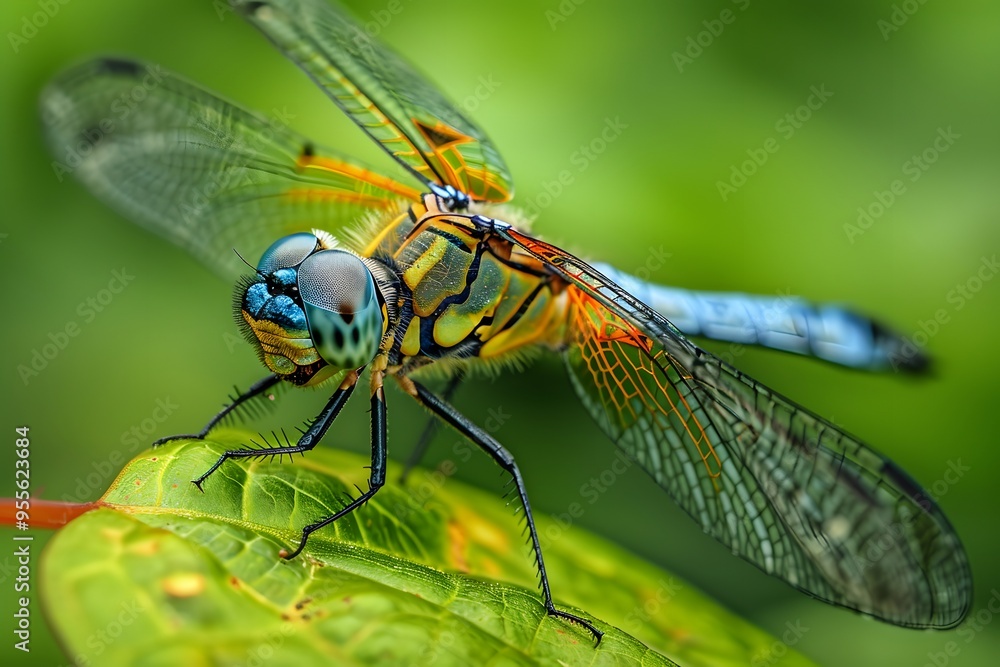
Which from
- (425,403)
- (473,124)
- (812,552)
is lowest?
(425,403)

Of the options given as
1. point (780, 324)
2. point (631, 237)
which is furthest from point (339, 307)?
point (780, 324)

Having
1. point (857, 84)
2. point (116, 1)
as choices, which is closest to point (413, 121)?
point (116, 1)

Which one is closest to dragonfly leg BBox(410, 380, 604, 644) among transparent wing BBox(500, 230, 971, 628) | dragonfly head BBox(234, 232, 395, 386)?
dragonfly head BBox(234, 232, 395, 386)

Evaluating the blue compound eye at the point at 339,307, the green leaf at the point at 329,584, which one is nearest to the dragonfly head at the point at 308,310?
the blue compound eye at the point at 339,307

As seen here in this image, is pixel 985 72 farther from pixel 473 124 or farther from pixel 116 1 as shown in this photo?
pixel 116 1

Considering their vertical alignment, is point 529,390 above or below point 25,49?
above

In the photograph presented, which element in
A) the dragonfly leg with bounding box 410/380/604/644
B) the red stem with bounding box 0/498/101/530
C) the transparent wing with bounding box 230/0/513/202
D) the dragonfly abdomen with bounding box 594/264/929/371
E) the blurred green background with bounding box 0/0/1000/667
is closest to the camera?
the red stem with bounding box 0/498/101/530

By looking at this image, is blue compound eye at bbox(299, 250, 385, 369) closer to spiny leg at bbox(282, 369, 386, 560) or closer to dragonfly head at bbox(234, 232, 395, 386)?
dragonfly head at bbox(234, 232, 395, 386)

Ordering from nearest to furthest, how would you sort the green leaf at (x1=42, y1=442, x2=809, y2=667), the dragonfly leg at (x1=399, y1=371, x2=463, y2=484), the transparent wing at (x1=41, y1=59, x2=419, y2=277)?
1. the green leaf at (x1=42, y1=442, x2=809, y2=667)
2. the transparent wing at (x1=41, y1=59, x2=419, y2=277)
3. the dragonfly leg at (x1=399, y1=371, x2=463, y2=484)
